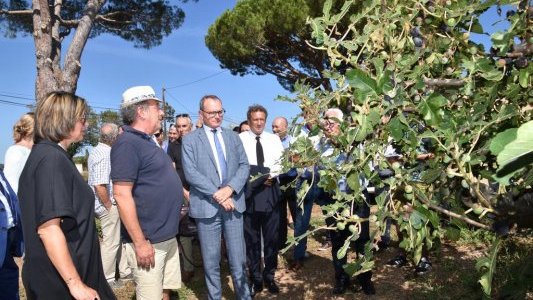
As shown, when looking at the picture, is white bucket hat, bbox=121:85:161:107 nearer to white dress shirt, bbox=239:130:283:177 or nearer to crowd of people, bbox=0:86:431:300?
crowd of people, bbox=0:86:431:300

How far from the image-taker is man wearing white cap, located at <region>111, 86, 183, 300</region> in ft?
9.07

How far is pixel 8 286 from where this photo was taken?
2.74 meters

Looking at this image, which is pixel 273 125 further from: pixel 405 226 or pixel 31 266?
pixel 405 226

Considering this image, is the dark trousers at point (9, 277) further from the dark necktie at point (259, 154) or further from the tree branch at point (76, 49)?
the tree branch at point (76, 49)

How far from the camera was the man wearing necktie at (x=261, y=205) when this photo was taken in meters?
4.62

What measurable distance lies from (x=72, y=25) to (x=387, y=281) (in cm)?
1019

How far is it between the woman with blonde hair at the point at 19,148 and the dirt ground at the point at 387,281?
148 cm

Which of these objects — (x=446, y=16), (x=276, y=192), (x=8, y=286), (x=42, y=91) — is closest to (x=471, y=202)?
(x=446, y=16)

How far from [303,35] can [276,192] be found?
13.1 meters

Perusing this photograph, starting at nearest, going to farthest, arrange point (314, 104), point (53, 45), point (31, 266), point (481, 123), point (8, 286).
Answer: point (481, 123)
point (314, 104)
point (31, 266)
point (8, 286)
point (53, 45)

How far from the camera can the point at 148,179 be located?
2.91 metres

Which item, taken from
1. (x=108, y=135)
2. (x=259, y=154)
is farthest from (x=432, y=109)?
(x=108, y=135)

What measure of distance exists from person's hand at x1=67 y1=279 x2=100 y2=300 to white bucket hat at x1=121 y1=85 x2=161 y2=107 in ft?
4.37

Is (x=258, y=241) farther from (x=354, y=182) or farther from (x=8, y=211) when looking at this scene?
(x=354, y=182)
